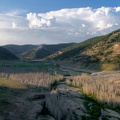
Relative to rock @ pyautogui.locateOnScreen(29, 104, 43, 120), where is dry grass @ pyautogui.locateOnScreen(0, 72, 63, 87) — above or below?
above

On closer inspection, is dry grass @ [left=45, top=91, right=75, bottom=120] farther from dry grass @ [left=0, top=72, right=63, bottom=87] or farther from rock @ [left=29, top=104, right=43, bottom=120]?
dry grass @ [left=0, top=72, right=63, bottom=87]

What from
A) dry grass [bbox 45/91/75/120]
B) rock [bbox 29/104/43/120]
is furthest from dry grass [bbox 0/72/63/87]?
dry grass [bbox 45/91/75/120]

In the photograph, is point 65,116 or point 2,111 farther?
point 65,116

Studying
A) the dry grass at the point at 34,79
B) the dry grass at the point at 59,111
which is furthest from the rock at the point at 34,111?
the dry grass at the point at 34,79

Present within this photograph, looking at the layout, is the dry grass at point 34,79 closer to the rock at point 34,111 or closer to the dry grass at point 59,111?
the rock at point 34,111

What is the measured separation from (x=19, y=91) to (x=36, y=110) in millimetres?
4672

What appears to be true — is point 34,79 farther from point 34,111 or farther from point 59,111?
point 59,111

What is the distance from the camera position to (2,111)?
794cm

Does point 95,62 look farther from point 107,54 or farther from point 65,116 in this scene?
point 65,116

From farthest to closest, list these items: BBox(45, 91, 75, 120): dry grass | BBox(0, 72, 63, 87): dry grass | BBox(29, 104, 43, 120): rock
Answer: BBox(0, 72, 63, 87): dry grass → BBox(45, 91, 75, 120): dry grass → BBox(29, 104, 43, 120): rock

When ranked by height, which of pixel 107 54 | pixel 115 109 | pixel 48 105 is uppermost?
pixel 107 54

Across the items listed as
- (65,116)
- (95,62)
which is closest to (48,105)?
(65,116)

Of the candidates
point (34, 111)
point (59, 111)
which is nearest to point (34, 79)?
point (34, 111)

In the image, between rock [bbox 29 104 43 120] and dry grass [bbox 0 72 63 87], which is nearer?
rock [bbox 29 104 43 120]
